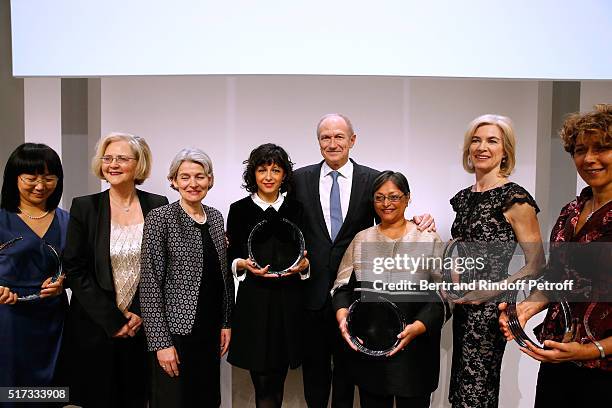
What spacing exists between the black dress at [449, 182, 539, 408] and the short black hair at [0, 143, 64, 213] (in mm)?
1746

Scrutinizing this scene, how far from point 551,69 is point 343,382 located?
67.7 inches

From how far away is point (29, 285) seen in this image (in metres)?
2.16

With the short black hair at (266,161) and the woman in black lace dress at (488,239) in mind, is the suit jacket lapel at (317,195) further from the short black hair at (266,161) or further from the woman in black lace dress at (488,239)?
the woman in black lace dress at (488,239)

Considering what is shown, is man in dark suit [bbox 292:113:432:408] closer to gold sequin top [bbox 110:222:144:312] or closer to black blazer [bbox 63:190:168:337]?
gold sequin top [bbox 110:222:144:312]

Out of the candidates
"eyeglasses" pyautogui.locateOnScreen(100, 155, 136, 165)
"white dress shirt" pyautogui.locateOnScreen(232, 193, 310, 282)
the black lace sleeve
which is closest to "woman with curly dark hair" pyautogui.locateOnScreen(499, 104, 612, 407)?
the black lace sleeve

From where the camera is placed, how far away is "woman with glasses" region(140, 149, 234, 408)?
6.57ft

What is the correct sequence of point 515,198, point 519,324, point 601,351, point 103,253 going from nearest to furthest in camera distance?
point 601,351 → point 519,324 → point 515,198 → point 103,253

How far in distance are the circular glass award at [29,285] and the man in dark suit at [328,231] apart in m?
1.05

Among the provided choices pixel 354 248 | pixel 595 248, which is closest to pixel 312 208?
pixel 354 248

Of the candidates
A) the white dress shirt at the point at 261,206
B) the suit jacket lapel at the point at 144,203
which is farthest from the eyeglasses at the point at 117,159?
the white dress shirt at the point at 261,206

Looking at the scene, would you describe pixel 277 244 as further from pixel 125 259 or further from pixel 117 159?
pixel 117 159

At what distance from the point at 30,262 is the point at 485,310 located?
6.21 ft

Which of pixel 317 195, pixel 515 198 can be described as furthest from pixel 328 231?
pixel 515 198

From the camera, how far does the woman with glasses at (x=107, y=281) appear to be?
2109 millimetres
